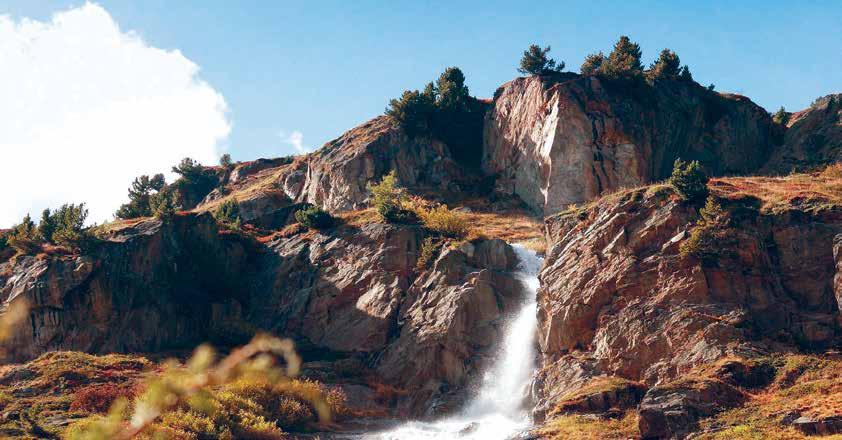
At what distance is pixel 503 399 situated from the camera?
38875mm

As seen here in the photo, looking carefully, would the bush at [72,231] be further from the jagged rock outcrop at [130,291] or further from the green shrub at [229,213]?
the green shrub at [229,213]

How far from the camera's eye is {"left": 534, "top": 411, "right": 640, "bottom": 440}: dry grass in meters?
28.9

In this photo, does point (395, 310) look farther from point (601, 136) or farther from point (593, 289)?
point (601, 136)

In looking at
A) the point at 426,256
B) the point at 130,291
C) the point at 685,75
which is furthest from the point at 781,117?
the point at 130,291

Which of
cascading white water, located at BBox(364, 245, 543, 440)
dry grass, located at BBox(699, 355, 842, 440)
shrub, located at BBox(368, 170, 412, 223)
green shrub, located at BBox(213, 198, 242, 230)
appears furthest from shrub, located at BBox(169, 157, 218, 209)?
dry grass, located at BBox(699, 355, 842, 440)

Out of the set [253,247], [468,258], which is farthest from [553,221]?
[253,247]

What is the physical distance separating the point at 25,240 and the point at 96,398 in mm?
18127

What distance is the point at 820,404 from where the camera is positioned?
87.7 feet

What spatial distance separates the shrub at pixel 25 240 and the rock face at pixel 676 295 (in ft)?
98.5

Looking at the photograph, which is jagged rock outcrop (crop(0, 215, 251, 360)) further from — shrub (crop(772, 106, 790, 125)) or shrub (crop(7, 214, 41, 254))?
shrub (crop(772, 106, 790, 125))

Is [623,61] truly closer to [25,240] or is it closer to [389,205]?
[389,205]

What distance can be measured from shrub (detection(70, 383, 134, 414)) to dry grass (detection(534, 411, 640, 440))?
17.2 m

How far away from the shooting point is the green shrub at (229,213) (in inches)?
2375

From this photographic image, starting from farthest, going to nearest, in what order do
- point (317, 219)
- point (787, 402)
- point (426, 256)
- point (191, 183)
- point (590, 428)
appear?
point (191, 183), point (317, 219), point (426, 256), point (590, 428), point (787, 402)
